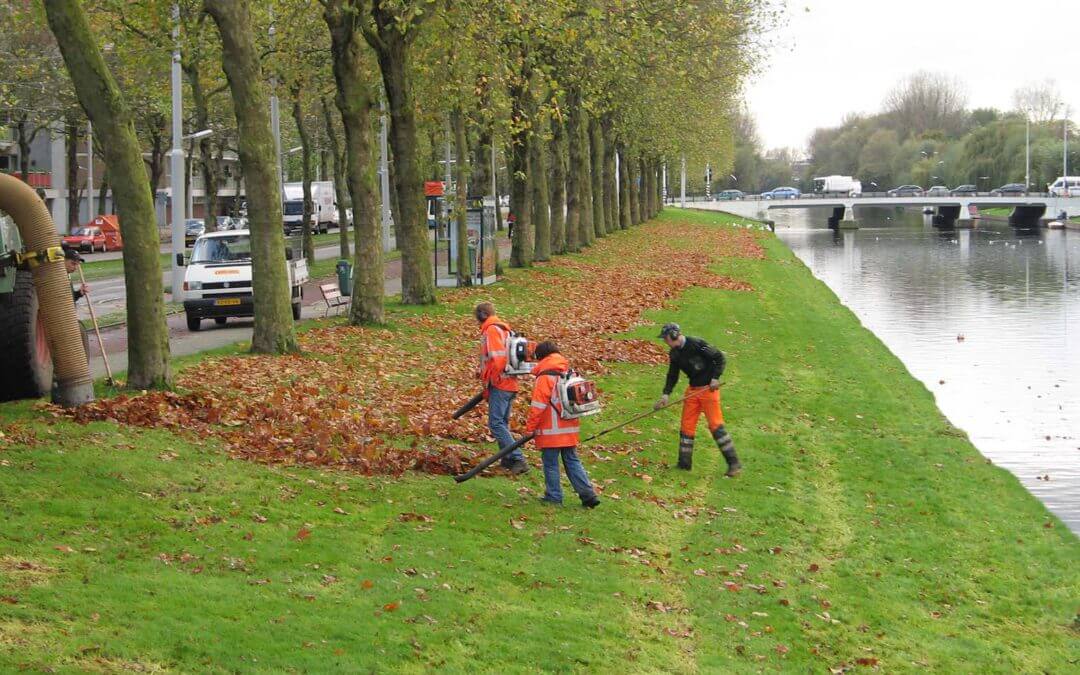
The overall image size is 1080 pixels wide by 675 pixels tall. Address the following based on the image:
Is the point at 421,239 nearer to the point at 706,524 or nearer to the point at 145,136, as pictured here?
the point at 706,524

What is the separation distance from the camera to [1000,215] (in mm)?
132625

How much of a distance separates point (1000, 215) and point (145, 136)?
95.4 metres

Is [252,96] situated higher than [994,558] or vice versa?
[252,96]

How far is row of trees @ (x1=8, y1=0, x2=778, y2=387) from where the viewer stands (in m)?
14.7

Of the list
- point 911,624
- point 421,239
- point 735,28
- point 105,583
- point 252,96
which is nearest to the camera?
point 105,583

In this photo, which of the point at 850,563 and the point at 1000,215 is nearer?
the point at 850,563

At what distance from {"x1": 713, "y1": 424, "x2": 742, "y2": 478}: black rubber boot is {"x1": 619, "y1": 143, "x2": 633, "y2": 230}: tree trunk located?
5604 centimetres

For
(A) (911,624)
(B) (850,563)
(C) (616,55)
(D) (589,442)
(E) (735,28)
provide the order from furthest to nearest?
(E) (735,28) < (C) (616,55) < (D) (589,442) < (B) (850,563) < (A) (911,624)

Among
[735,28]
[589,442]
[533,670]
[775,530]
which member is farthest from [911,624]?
[735,28]

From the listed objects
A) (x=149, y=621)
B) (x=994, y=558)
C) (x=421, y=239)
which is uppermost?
(x=421, y=239)

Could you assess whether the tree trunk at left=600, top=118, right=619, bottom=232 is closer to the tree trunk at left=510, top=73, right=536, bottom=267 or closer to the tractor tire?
the tree trunk at left=510, top=73, right=536, bottom=267

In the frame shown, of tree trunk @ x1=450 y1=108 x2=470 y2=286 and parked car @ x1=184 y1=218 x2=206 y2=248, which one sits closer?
tree trunk @ x1=450 y1=108 x2=470 y2=286

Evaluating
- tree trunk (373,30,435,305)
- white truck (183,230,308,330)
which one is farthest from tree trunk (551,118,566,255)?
white truck (183,230,308,330)

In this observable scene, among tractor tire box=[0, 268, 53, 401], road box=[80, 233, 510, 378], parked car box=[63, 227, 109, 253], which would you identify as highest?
parked car box=[63, 227, 109, 253]
